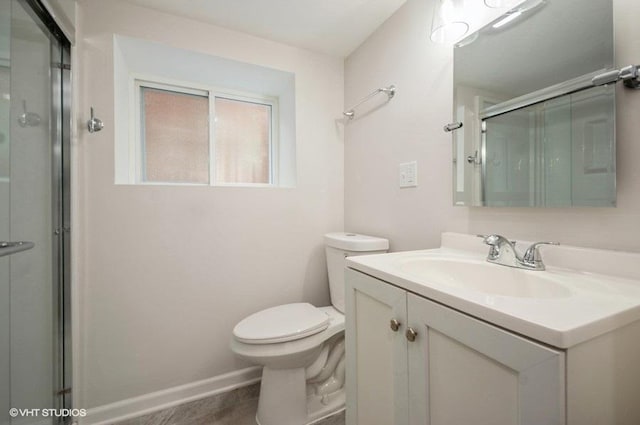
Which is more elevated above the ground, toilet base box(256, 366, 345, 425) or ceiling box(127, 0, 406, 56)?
ceiling box(127, 0, 406, 56)

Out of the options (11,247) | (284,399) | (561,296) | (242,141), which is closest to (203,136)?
(242,141)

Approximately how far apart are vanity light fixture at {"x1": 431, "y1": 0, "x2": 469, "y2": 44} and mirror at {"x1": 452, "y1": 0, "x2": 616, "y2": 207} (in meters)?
0.05

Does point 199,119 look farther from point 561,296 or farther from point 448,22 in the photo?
point 561,296

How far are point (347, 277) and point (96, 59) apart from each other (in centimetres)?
155

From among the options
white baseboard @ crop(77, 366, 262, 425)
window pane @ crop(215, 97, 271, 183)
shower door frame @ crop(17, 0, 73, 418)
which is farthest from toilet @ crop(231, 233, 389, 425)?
window pane @ crop(215, 97, 271, 183)

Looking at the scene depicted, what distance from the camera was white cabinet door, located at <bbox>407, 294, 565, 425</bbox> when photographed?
396mm

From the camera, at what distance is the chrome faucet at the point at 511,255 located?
0.75m

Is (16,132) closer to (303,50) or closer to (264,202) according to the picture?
(264,202)

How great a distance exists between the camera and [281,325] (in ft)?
3.98

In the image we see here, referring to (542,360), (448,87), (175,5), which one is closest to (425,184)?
(448,87)

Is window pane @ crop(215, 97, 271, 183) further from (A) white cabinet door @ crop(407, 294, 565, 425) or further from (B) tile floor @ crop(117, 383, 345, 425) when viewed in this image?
(A) white cabinet door @ crop(407, 294, 565, 425)

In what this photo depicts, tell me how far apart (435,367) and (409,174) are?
900mm

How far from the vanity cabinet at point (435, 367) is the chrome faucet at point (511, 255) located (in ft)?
1.28

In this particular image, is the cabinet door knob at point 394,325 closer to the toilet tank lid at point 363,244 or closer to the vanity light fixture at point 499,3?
the toilet tank lid at point 363,244
